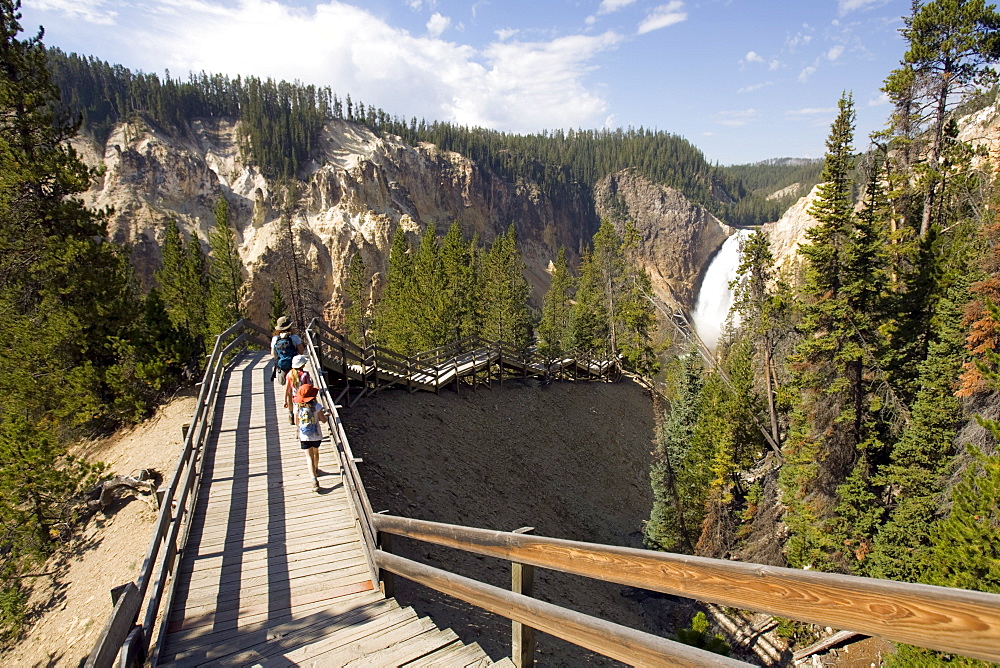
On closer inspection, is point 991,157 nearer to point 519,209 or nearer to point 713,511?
point 713,511

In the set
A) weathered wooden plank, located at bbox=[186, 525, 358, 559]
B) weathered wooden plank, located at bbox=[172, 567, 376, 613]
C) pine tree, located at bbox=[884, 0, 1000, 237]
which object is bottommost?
weathered wooden plank, located at bbox=[172, 567, 376, 613]

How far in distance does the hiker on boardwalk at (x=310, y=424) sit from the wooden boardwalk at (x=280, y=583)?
478 millimetres

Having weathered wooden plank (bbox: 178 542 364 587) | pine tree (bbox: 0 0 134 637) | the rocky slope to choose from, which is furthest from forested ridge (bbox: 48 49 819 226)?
weathered wooden plank (bbox: 178 542 364 587)

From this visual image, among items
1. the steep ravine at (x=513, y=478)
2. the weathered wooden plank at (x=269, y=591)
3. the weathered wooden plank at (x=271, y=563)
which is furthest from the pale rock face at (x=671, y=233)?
the weathered wooden plank at (x=269, y=591)

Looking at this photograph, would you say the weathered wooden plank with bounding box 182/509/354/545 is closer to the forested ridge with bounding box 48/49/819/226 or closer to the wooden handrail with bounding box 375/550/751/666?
the wooden handrail with bounding box 375/550/751/666

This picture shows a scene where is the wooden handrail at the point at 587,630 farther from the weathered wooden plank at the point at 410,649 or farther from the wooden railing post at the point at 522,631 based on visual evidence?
the weathered wooden plank at the point at 410,649

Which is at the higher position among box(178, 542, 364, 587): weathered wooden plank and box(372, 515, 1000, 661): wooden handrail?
box(372, 515, 1000, 661): wooden handrail

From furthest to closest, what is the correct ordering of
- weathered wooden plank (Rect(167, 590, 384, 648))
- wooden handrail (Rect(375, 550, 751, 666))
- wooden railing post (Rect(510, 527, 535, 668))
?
weathered wooden plank (Rect(167, 590, 384, 648)) < wooden railing post (Rect(510, 527, 535, 668)) < wooden handrail (Rect(375, 550, 751, 666))

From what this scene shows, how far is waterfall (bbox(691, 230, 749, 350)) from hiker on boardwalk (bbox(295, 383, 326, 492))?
77645 mm

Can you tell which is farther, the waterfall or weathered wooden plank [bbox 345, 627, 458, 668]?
the waterfall

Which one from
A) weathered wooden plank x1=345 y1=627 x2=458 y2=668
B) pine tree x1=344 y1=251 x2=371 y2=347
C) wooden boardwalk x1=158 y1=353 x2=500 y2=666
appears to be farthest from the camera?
pine tree x1=344 y1=251 x2=371 y2=347

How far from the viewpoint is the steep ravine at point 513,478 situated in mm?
10852

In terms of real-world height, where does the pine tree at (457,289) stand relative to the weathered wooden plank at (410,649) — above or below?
above

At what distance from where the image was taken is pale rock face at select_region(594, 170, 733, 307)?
12383cm
